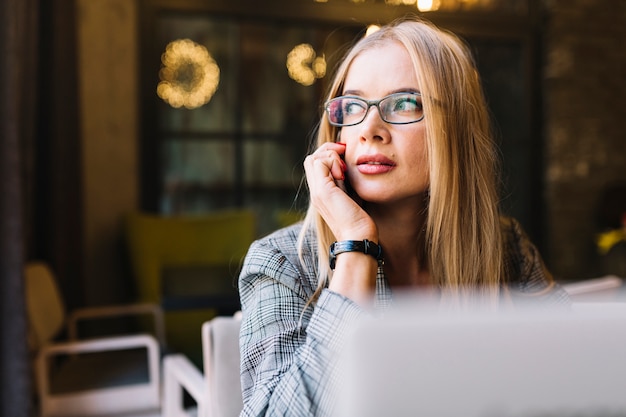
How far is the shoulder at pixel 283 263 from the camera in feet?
3.45

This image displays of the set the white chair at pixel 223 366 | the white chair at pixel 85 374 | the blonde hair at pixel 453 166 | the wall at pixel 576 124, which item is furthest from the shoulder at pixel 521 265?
the wall at pixel 576 124

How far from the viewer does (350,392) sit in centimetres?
42

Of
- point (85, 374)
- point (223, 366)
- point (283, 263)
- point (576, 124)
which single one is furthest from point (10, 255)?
point (576, 124)

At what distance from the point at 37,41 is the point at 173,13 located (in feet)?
4.15

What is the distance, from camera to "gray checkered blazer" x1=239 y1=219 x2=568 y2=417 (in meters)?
0.79

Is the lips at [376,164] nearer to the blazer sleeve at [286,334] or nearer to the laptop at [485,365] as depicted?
the blazer sleeve at [286,334]

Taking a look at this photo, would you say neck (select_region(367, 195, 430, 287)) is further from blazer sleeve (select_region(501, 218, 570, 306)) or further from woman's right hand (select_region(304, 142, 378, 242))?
blazer sleeve (select_region(501, 218, 570, 306))

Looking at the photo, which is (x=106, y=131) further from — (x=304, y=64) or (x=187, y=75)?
(x=304, y=64)

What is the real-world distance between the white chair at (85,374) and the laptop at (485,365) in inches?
85.1

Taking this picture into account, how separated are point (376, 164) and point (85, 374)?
1.95 metres

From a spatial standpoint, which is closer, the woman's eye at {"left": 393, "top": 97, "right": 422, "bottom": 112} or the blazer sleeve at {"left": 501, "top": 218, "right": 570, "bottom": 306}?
the woman's eye at {"left": 393, "top": 97, "right": 422, "bottom": 112}

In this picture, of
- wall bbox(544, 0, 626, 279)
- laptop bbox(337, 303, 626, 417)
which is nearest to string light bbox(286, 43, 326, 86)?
wall bbox(544, 0, 626, 279)

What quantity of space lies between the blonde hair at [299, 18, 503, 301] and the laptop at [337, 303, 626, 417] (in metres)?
0.66

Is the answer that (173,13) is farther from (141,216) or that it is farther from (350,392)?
(350,392)
